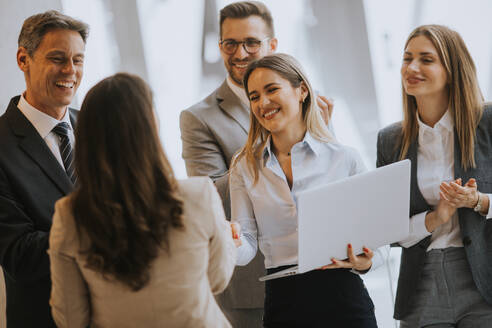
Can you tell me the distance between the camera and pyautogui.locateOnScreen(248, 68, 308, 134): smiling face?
6.43 ft

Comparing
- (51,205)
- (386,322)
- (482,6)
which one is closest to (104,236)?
(51,205)

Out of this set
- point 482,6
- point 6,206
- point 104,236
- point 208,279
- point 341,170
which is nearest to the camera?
point 104,236

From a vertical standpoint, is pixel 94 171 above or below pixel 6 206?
above

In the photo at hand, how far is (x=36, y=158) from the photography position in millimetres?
1877

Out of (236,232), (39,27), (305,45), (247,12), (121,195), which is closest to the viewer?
(121,195)

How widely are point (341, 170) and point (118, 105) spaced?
0.89m

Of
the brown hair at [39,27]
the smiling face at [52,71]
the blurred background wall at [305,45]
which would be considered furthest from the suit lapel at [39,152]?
the blurred background wall at [305,45]

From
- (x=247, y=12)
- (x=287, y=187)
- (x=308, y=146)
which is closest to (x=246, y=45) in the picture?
(x=247, y=12)

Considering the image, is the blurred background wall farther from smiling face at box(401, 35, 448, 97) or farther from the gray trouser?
the gray trouser

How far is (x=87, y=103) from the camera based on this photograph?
4.56ft

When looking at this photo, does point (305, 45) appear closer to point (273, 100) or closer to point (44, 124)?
point (273, 100)

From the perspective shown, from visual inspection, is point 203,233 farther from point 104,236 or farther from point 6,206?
point 6,206

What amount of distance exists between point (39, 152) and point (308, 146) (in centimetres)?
92

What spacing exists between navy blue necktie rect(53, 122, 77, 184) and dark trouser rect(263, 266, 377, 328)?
81 centimetres
